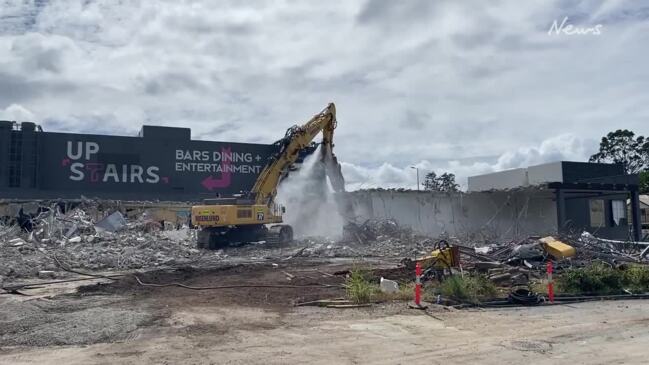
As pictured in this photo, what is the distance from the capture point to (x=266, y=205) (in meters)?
31.7

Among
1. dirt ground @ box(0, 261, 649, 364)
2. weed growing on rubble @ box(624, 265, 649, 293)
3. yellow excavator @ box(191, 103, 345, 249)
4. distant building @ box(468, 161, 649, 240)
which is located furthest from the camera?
distant building @ box(468, 161, 649, 240)

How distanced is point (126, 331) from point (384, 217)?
1187 inches

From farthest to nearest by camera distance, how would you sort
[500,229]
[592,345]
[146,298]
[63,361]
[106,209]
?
[500,229] → [106,209] → [146,298] → [592,345] → [63,361]

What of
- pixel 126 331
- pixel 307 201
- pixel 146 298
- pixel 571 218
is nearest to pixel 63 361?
pixel 126 331

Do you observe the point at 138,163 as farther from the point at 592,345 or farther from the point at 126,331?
the point at 592,345

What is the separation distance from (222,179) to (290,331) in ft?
166

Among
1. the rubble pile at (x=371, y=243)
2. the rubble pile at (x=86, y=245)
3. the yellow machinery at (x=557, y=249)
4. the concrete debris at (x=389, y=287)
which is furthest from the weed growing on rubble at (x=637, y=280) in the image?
the rubble pile at (x=86, y=245)

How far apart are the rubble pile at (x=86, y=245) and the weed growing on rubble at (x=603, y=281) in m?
15.5

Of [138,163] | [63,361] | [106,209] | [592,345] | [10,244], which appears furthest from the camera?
[138,163]

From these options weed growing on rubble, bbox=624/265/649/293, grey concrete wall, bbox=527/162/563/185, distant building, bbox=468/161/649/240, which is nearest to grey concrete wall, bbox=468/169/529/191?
distant building, bbox=468/161/649/240

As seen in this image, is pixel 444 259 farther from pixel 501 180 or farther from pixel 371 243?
pixel 501 180

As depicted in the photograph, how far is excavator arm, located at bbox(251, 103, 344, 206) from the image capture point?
108 feet

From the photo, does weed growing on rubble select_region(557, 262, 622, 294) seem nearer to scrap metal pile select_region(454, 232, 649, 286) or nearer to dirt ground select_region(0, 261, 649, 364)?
dirt ground select_region(0, 261, 649, 364)

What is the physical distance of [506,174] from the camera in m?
48.2
